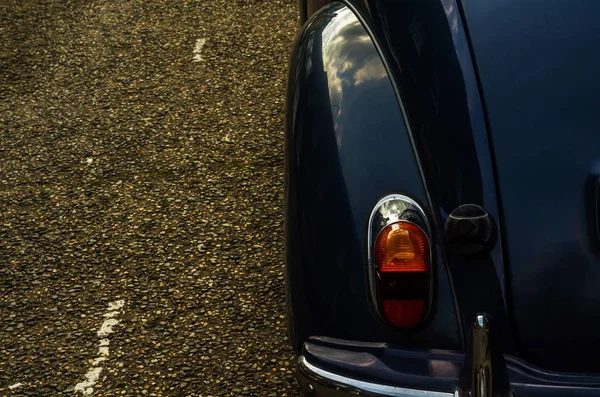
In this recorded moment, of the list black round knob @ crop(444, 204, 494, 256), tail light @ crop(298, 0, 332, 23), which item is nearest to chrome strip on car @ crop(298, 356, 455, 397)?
black round knob @ crop(444, 204, 494, 256)

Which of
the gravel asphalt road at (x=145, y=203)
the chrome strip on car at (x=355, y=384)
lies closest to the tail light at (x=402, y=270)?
the chrome strip on car at (x=355, y=384)

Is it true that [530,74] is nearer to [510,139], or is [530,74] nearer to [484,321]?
[510,139]

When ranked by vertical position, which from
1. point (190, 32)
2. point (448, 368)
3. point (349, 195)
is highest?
point (190, 32)

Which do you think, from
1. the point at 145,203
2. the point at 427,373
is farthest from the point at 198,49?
the point at 427,373

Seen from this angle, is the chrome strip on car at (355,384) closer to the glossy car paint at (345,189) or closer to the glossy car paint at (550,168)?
the glossy car paint at (345,189)

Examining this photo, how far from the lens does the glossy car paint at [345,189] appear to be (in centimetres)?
213

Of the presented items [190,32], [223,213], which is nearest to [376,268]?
[223,213]

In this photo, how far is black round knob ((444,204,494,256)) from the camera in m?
2.03

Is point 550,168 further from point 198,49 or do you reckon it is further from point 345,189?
point 198,49

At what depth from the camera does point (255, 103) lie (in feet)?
16.7

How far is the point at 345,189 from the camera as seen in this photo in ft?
7.45

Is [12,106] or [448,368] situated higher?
[12,106]

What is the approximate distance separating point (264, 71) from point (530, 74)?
3421mm

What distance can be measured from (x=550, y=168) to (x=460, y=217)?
0.26m
